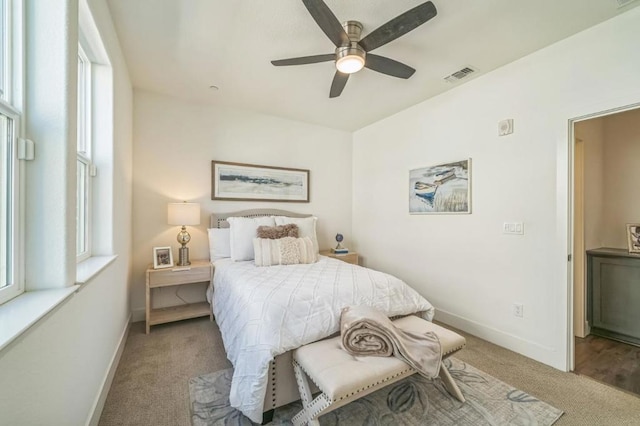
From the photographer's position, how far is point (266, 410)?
1.61 metres

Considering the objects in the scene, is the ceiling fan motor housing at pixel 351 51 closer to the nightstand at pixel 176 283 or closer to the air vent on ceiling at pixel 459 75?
the air vent on ceiling at pixel 459 75

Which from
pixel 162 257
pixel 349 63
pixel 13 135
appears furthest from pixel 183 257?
pixel 349 63

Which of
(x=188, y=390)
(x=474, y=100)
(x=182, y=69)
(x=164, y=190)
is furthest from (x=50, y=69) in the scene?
(x=474, y=100)

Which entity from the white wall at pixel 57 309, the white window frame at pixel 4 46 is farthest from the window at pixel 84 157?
the white window frame at pixel 4 46

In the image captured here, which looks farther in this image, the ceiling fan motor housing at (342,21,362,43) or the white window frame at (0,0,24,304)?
the ceiling fan motor housing at (342,21,362,43)

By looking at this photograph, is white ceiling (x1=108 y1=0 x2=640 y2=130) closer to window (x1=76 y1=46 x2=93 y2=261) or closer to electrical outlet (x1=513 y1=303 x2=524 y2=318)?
window (x1=76 y1=46 x2=93 y2=261)

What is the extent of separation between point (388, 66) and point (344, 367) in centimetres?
215

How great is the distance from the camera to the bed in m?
1.58

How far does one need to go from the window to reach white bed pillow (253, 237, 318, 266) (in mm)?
1381

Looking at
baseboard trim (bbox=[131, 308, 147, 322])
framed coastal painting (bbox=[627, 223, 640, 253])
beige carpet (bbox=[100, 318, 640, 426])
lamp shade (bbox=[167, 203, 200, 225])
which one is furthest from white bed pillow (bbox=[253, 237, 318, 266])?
framed coastal painting (bbox=[627, 223, 640, 253])

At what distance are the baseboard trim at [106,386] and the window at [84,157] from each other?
0.83 metres

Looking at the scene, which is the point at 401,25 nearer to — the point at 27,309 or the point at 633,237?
the point at 27,309

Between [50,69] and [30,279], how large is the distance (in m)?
0.88

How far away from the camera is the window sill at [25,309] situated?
0.75 metres
